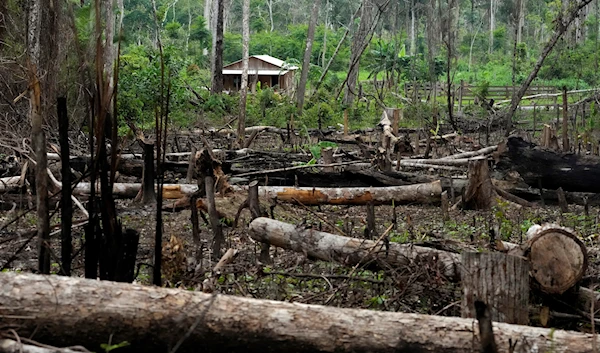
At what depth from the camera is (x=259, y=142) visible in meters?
20.8

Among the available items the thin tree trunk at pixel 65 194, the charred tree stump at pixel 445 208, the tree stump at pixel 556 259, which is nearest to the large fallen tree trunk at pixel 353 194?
the charred tree stump at pixel 445 208

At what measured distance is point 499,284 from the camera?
4695 millimetres

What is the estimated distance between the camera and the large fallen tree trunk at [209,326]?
155 inches

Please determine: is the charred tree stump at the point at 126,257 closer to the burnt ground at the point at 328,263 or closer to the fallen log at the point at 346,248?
the burnt ground at the point at 328,263

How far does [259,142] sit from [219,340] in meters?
16.9

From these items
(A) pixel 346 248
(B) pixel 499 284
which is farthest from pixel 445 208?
(B) pixel 499 284

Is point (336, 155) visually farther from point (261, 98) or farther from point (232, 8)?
point (232, 8)

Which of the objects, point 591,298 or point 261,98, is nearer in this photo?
point 591,298

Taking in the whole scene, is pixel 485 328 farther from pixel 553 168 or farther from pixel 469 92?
pixel 469 92

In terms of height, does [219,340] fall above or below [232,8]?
below

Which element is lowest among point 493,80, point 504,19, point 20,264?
point 20,264

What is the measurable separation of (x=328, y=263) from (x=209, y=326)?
2.95 metres

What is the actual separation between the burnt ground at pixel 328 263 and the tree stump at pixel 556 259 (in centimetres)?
26

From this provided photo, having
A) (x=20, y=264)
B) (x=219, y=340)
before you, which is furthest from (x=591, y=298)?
(x=20, y=264)
